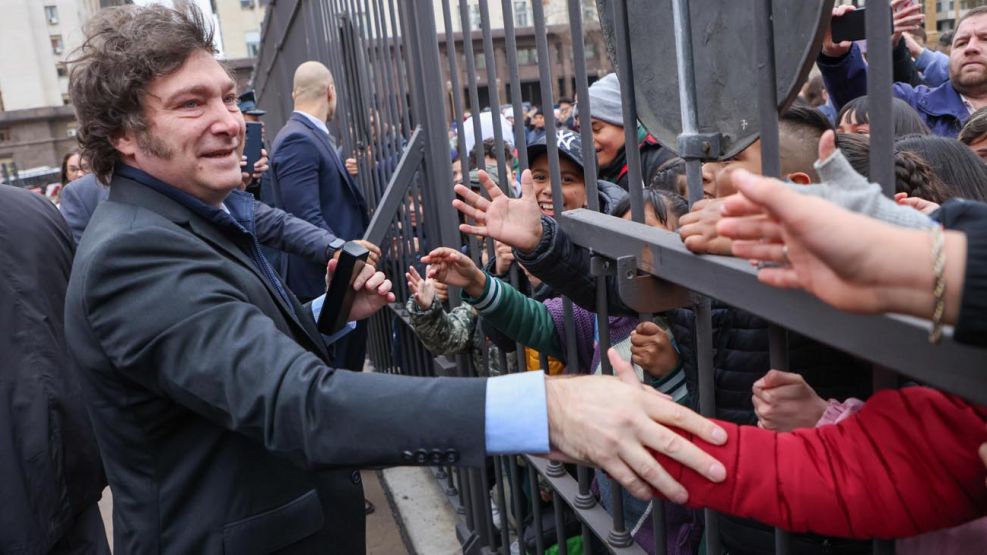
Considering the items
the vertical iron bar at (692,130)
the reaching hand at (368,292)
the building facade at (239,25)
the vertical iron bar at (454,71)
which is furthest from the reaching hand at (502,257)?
the building facade at (239,25)

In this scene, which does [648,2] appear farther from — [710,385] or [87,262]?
[87,262]

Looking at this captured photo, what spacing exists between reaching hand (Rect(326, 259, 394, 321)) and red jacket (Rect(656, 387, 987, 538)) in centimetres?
134

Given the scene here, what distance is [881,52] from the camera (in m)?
0.97

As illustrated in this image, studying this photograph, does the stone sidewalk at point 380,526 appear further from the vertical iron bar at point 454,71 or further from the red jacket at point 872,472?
the red jacket at point 872,472

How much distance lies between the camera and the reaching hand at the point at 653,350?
177 centimetres

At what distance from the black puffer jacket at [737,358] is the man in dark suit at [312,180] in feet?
9.18

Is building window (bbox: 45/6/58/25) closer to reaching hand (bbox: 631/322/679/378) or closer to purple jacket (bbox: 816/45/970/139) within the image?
purple jacket (bbox: 816/45/970/139)

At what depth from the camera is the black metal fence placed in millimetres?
1002

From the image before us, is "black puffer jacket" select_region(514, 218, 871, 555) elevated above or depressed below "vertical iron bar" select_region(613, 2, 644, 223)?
below

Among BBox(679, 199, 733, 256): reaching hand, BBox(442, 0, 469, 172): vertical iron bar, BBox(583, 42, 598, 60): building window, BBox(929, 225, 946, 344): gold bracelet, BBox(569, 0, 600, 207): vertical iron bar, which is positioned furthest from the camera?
BBox(583, 42, 598, 60): building window

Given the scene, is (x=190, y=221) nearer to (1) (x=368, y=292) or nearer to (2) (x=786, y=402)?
(1) (x=368, y=292)

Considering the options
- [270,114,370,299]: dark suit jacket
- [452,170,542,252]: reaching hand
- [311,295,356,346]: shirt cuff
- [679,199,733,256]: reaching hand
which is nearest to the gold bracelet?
[679,199,733,256]: reaching hand

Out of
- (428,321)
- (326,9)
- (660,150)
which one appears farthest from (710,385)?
(326,9)

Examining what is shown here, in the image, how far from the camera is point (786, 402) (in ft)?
4.24
